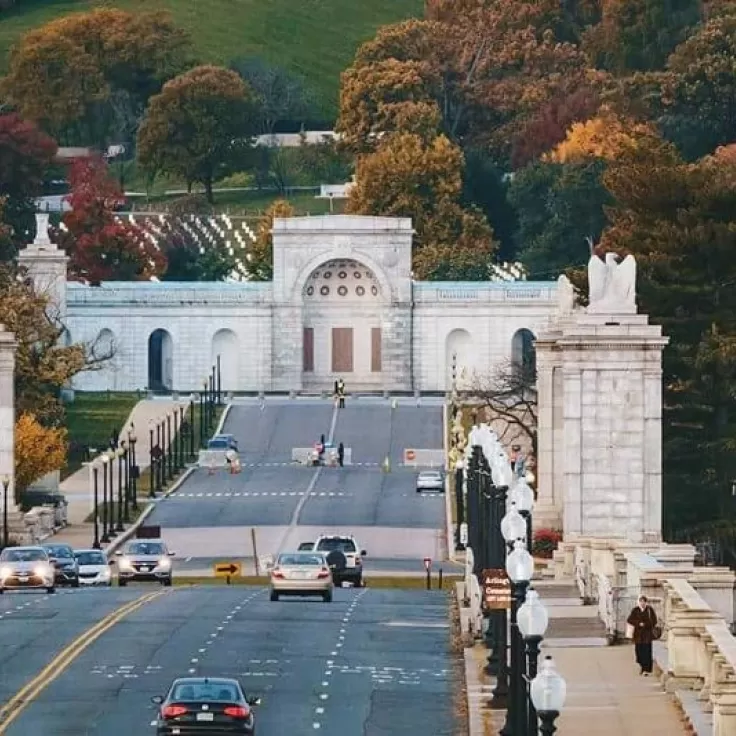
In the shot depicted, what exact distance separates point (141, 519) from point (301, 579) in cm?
3577

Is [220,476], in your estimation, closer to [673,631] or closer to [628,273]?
[628,273]

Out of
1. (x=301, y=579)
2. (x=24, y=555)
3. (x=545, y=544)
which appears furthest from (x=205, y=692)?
(x=545, y=544)

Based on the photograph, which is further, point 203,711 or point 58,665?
point 58,665

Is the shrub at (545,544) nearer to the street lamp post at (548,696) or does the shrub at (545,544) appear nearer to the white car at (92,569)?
the white car at (92,569)

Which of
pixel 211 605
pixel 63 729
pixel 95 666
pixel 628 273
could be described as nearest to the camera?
pixel 63 729

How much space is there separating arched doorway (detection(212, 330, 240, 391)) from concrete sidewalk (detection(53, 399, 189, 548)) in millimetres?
10299

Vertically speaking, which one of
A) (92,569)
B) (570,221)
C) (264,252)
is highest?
(570,221)

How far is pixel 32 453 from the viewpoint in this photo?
119 metres

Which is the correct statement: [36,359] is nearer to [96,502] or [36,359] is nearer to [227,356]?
[96,502]

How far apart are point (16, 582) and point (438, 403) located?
70.0 meters

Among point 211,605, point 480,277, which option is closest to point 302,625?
point 211,605

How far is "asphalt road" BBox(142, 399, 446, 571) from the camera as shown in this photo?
380ft

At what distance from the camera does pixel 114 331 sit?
550 feet

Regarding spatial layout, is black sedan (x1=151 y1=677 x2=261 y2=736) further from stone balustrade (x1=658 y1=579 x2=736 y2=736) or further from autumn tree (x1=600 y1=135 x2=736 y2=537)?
autumn tree (x1=600 y1=135 x2=736 y2=537)
